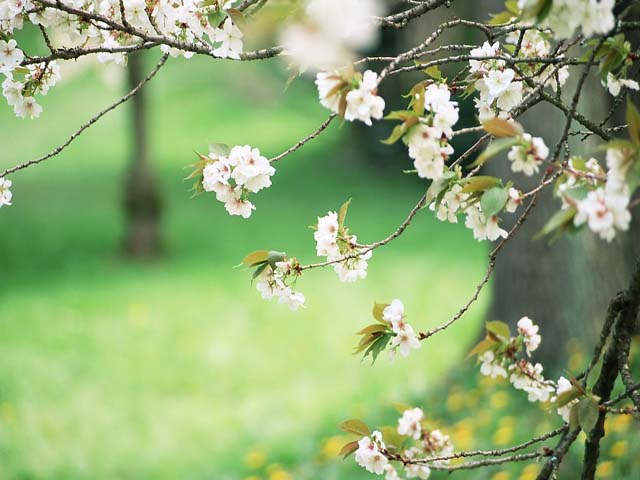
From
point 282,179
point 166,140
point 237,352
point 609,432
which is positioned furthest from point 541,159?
point 166,140

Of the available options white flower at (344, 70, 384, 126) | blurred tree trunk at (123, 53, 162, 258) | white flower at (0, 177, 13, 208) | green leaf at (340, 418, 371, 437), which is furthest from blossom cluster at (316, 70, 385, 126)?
blurred tree trunk at (123, 53, 162, 258)

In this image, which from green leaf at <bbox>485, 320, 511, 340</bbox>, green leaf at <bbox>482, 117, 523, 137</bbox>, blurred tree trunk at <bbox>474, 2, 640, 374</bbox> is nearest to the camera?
green leaf at <bbox>482, 117, 523, 137</bbox>

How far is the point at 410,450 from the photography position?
1.96 metres

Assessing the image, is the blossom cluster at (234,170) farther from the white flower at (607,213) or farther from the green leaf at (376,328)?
the white flower at (607,213)

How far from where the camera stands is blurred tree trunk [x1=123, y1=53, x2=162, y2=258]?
8945mm

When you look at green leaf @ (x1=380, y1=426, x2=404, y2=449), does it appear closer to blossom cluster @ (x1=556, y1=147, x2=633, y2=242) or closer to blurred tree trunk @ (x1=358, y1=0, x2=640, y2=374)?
blossom cluster @ (x1=556, y1=147, x2=633, y2=242)

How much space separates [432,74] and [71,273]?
24.9ft

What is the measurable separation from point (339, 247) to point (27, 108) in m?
0.76

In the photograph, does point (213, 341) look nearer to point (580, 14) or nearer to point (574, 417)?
point (574, 417)

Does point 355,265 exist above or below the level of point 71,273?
below

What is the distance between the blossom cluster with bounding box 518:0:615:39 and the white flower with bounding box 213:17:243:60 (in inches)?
23.5

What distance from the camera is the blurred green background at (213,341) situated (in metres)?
4.45

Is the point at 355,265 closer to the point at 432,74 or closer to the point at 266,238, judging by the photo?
the point at 432,74

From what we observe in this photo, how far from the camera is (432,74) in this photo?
162 centimetres
